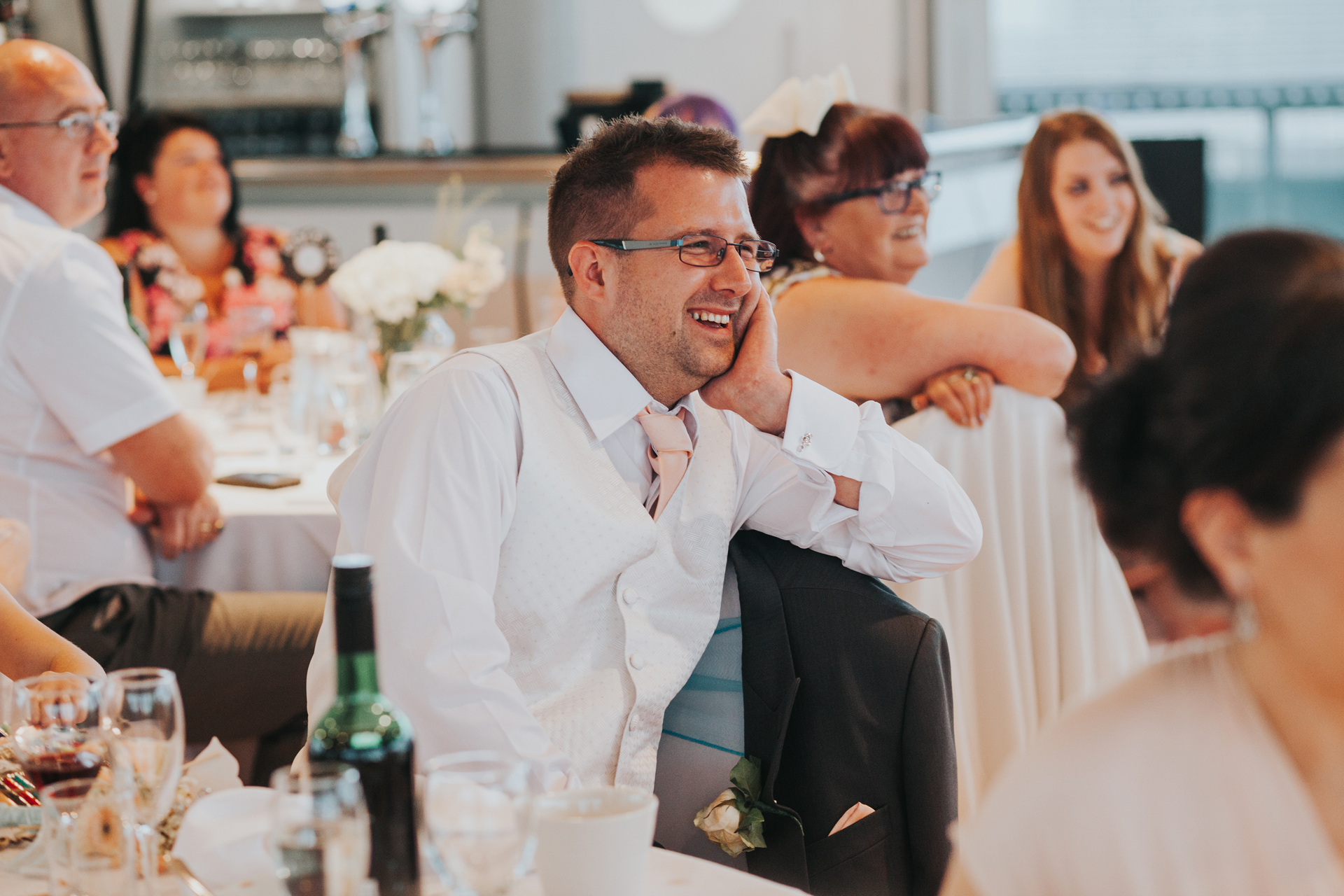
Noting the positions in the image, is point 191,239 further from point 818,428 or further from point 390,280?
point 818,428

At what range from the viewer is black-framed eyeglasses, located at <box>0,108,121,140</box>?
2529mm

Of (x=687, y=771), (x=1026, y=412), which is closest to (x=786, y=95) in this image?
(x=1026, y=412)

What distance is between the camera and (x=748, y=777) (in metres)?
1.59

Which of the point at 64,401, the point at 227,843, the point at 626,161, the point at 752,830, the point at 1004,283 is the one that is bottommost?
the point at 752,830

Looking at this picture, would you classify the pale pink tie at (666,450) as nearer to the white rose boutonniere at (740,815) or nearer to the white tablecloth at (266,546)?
the white rose boutonniere at (740,815)

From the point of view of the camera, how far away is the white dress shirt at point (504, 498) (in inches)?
57.6

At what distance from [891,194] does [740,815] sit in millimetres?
1341

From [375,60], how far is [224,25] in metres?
0.88

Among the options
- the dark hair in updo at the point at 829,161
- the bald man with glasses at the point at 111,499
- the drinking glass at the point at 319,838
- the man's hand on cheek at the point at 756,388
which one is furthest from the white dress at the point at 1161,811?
the dark hair in updo at the point at 829,161

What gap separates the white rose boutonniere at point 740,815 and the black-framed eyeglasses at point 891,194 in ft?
4.12

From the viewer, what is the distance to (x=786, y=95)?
2.49 meters

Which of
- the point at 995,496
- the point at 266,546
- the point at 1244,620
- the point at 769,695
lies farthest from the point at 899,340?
the point at 1244,620

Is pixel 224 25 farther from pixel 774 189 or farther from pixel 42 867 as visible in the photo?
pixel 42 867

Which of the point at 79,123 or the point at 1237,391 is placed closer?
the point at 1237,391
